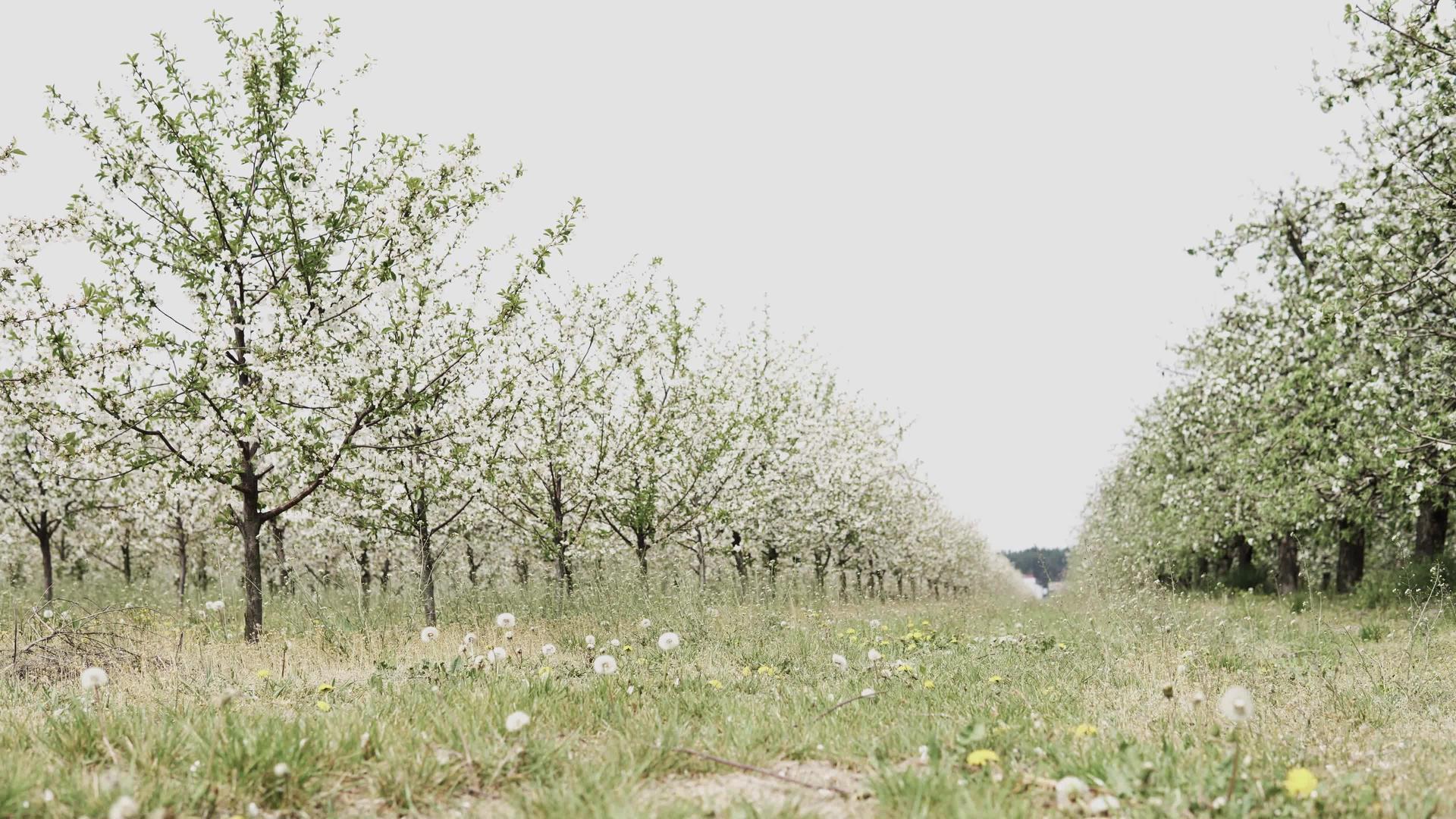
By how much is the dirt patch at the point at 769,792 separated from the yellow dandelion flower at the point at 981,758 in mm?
512

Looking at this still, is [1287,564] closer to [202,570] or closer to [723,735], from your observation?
[723,735]

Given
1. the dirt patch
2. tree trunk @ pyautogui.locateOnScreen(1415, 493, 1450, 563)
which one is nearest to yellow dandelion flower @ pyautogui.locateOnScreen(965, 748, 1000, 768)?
the dirt patch

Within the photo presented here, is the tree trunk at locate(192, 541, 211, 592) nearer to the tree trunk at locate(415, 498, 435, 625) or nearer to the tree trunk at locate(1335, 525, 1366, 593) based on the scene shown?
the tree trunk at locate(415, 498, 435, 625)

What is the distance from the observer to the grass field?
3.35 m

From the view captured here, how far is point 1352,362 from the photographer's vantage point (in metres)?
12.5

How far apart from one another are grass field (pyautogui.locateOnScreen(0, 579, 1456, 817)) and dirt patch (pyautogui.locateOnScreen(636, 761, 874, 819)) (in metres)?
0.02

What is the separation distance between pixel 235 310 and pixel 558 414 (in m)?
4.97

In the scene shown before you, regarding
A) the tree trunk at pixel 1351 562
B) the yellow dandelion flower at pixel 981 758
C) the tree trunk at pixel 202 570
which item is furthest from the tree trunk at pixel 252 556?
the tree trunk at pixel 1351 562

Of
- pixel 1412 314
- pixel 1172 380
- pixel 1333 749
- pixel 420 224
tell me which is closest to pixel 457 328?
pixel 420 224

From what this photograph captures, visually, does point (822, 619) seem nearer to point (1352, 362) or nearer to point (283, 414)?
point (283, 414)

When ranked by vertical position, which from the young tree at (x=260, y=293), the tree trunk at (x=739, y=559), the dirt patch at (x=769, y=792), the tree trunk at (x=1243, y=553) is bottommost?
the tree trunk at (x=1243, y=553)

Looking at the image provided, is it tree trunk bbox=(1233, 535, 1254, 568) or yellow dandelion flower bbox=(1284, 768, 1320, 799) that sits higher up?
yellow dandelion flower bbox=(1284, 768, 1320, 799)

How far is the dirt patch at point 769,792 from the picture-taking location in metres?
3.34

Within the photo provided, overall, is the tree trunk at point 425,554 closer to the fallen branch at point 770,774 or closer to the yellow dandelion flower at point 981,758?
the fallen branch at point 770,774
